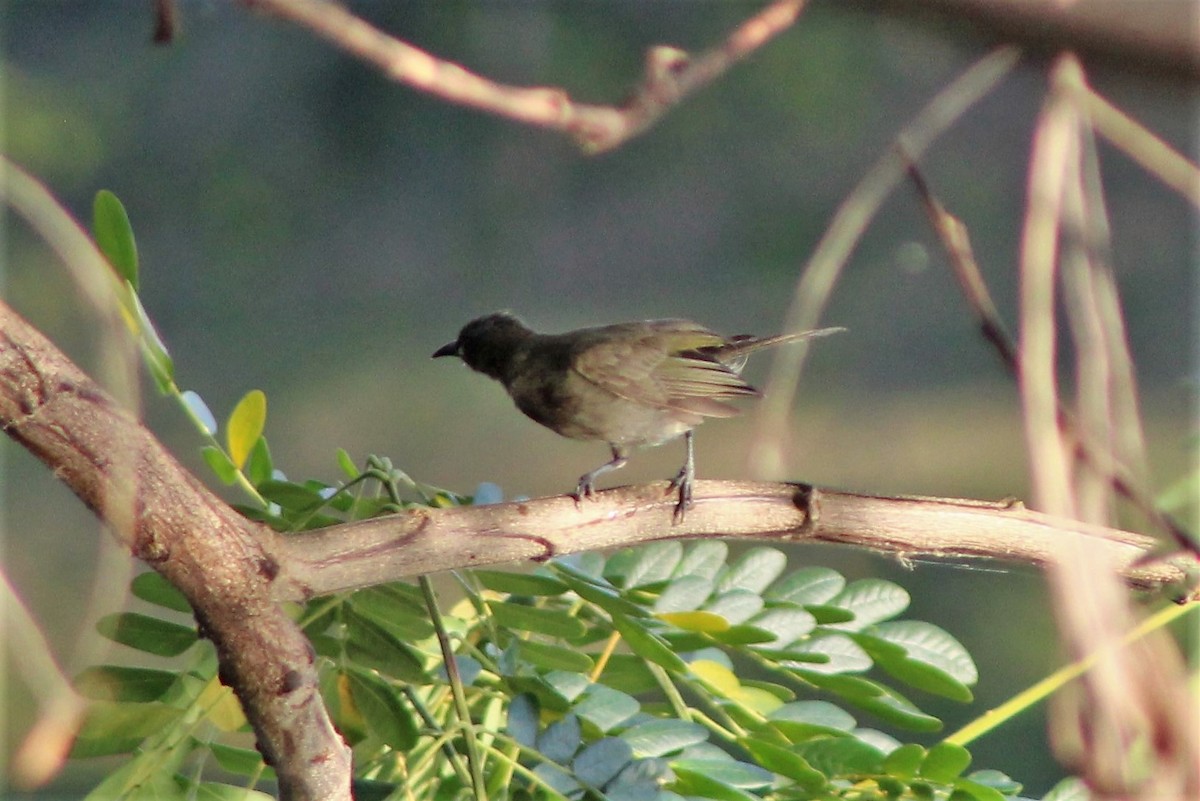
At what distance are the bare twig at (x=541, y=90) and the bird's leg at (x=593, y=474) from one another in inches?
35.1

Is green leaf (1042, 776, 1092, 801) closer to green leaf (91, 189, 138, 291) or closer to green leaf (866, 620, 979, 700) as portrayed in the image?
green leaf (866, 620, 979, 700)

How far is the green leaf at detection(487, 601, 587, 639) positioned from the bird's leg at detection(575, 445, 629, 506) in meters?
0.16

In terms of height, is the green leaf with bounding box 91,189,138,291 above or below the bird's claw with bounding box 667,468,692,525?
below

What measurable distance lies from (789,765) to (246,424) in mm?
929

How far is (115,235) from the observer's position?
162 centimetres

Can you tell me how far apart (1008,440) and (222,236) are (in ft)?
16.5

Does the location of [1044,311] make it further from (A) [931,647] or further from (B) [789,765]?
(A) [931,647]

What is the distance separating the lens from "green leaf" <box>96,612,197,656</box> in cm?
167

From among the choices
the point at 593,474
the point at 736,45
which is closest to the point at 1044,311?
the point at 736,45

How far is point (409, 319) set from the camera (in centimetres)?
780

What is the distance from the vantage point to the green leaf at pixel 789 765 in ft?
4.97

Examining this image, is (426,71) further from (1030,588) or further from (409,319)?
(409,319)

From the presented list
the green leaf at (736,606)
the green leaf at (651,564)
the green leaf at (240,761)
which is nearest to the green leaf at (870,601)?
the green leaf at (736,606)

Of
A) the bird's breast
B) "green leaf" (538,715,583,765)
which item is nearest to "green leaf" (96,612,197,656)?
"green leaf" (538,715,583,765)
